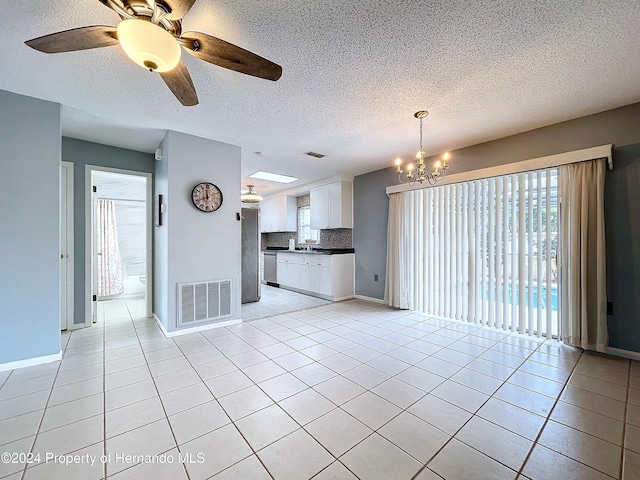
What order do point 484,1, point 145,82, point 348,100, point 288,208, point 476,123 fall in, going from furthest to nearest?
point 288,208 → point 476,123 → point 348,100 → point 145,82 → point 484,1

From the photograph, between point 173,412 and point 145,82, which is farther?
point 145,82

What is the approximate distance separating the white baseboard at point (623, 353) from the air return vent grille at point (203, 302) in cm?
425

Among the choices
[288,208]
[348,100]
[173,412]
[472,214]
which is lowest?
[173,412]

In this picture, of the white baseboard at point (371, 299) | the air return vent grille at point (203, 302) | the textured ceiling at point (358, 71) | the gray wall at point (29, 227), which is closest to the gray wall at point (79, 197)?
the textured ceiling at point (358, 71)

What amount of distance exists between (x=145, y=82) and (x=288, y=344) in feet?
9.18

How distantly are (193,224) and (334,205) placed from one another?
292cm

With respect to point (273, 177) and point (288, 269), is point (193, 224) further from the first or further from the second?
point (288, 269)

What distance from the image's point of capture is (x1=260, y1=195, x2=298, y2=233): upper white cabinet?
6.95 metres

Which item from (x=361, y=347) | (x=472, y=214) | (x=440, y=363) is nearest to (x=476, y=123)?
(x=472, y=214)

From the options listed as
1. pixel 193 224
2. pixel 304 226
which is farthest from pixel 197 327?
pixel 304 226

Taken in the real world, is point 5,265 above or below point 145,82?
below

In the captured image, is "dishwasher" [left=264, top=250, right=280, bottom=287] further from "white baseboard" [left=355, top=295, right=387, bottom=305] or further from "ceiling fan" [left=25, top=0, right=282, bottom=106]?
"ceiling fan" [left=25, top=0, right=282, bottom=106]

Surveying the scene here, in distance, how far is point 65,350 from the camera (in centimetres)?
279

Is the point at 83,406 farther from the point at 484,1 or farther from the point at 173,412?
the point at 484,1
